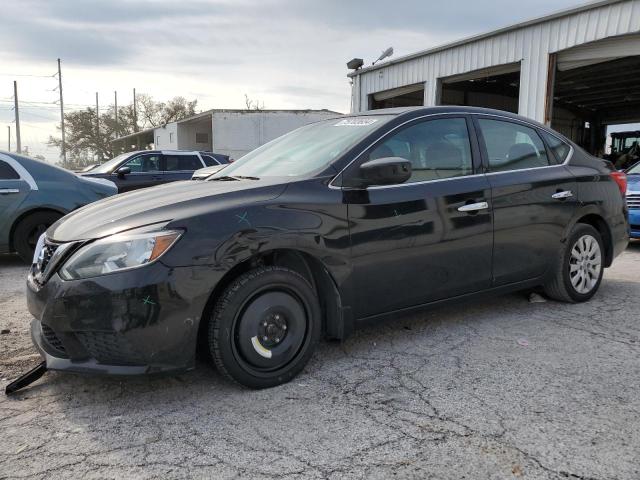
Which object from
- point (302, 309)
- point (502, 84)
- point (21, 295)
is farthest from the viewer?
point (502, 84)

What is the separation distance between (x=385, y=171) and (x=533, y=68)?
9.92m

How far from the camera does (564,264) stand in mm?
4414

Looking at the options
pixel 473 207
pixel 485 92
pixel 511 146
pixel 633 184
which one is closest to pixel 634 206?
pixel 633 184

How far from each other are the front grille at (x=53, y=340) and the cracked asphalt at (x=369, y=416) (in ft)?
0.99

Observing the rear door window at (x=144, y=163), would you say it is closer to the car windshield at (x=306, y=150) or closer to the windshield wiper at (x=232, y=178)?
the car windshield at (x=306, y=150)

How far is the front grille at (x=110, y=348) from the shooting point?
2.62 m

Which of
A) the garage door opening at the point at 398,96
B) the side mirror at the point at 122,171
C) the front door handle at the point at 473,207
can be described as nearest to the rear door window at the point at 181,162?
the side mirror at the point at 122,171

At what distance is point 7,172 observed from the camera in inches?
260

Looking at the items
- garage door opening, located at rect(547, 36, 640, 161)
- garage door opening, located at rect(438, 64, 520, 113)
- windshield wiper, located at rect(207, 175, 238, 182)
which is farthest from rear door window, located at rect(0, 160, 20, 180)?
garage door opening, located at rect(438, 64, 520, 113)

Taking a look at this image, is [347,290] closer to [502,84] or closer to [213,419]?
[213,419]

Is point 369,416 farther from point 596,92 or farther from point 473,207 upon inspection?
point 596,92

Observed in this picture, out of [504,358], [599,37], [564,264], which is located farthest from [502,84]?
[504,358]

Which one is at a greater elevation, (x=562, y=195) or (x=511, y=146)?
(x=511, y=146)

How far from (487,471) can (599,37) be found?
1028 cm
